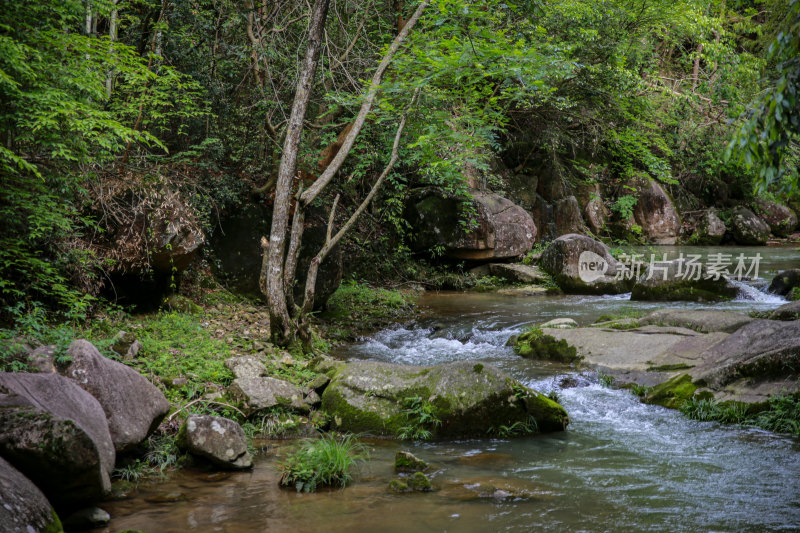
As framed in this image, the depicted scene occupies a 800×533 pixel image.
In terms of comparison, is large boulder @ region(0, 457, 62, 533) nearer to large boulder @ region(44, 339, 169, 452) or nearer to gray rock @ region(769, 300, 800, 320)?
large boulder @ region(44, 339, 169, 452)

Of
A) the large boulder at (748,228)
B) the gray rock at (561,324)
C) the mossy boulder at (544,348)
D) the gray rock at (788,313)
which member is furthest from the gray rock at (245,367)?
the large boulder at (748,228)

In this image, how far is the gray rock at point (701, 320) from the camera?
8812 millimetres

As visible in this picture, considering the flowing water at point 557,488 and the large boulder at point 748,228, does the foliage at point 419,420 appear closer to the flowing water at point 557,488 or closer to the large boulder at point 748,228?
the flowing water at point 557,488

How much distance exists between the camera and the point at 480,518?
391 centimetres

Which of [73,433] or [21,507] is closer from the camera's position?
[21,507]

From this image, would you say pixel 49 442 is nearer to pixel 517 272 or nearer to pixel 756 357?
pixel 756 357

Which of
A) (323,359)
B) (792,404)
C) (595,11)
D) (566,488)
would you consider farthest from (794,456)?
(595,11)

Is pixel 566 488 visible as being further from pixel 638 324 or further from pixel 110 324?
pixel 110 324

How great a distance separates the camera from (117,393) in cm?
476

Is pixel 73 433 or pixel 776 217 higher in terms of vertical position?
pixel 776 217

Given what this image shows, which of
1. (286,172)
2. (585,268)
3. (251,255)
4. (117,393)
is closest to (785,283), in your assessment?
(585,268)

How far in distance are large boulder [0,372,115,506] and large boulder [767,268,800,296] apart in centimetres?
1428

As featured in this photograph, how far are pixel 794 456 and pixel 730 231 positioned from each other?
72.0 feet

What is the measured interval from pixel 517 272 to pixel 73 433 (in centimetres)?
1346
